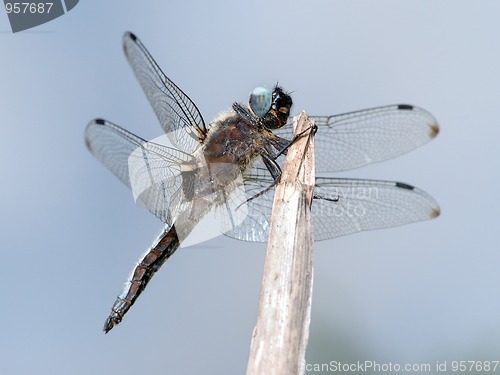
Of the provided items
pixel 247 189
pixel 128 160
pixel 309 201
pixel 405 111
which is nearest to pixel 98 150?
pixel 128 160

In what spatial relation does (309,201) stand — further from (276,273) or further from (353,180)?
(353,180)

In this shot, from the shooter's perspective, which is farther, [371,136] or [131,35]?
[371,136]

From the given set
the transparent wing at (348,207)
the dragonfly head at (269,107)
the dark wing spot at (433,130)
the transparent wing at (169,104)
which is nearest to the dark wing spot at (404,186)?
the transparent wing at (348,207)

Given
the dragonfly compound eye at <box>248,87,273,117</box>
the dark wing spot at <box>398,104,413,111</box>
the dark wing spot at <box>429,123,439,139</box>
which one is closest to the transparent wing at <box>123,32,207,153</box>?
the dragonfly compound eye at <box>248,87,273,117</box>

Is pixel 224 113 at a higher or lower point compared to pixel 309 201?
higher

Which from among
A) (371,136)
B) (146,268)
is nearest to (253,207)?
(146,268)

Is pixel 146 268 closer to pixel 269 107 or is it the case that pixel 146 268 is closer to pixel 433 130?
pixel 269 107
